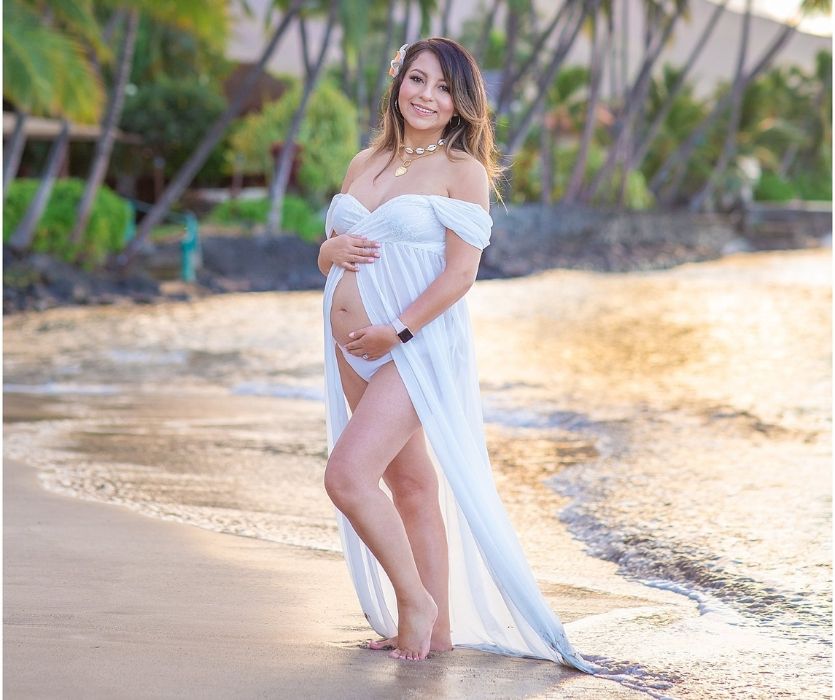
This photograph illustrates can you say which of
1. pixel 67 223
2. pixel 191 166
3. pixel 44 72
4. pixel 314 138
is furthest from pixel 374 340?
pixel 314 138

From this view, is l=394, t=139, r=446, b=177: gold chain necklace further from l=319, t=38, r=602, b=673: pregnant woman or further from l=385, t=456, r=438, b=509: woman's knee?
l=385, t=456, r=438, b=509: woman's knee

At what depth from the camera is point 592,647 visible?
11.6 feet

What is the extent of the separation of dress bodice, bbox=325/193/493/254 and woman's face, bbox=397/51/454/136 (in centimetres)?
21

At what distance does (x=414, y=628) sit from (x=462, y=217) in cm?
105

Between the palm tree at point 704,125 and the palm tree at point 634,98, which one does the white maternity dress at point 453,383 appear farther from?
the palm tree at point 704,125

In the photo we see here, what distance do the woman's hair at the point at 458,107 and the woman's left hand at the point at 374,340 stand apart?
435 millimetres

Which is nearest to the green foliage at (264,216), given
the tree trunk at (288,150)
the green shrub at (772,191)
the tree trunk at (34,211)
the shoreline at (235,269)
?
the tree trunk at (288,150)

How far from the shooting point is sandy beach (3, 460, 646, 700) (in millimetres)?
3012

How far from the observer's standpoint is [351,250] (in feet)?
10.8

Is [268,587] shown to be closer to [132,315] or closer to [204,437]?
[204,437]

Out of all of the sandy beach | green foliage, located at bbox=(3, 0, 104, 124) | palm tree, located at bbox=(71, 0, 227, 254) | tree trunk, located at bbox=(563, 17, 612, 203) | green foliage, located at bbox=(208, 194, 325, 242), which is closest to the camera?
the sandy beach

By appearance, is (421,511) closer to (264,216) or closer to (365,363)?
(365,363)

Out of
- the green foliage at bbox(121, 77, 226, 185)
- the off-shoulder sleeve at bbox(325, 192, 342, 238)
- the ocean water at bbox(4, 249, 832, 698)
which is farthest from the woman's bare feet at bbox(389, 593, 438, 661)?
the green foliage at bbox(121, 77, 226, 185)

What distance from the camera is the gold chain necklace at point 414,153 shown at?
3.31m
